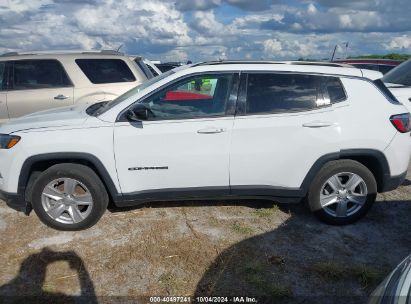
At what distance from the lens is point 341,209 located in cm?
413

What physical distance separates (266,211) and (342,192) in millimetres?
895

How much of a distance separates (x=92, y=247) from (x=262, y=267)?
167cm

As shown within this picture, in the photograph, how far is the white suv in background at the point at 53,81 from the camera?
6.39 m

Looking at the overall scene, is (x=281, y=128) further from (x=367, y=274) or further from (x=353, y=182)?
(x=367, y=274)

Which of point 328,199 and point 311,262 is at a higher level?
point 328,199

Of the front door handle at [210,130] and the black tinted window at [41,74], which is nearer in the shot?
the front door handle at [210,130]

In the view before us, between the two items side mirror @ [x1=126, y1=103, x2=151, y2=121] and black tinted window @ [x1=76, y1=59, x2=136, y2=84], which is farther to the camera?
black tinted window @ [x1=76, y1=59, x2=136, y2=84]

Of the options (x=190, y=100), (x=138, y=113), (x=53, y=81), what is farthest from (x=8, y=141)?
(x=53, y=81)

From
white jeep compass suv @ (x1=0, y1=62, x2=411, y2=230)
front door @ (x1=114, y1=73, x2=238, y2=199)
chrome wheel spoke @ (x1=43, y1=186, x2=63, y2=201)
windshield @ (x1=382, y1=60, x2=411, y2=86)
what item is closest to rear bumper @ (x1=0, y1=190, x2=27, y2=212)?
white jeep compass suv @ (x1=0, y1=62, x2=411, y2=230)

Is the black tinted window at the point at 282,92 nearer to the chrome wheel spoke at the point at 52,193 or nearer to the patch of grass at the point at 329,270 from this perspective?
the patch of grass at the point at 329,270

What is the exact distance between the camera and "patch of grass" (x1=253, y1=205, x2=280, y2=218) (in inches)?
174

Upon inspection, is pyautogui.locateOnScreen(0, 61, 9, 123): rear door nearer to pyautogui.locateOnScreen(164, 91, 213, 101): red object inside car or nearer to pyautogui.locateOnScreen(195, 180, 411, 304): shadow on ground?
pyautogui.locateOnScreen(164, 91, 213, 101): red object inside car

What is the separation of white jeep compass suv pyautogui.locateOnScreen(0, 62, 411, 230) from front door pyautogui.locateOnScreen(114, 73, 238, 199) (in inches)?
0.4

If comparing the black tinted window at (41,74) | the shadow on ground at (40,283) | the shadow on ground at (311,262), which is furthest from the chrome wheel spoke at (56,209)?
the black tinted window at (41,74)
